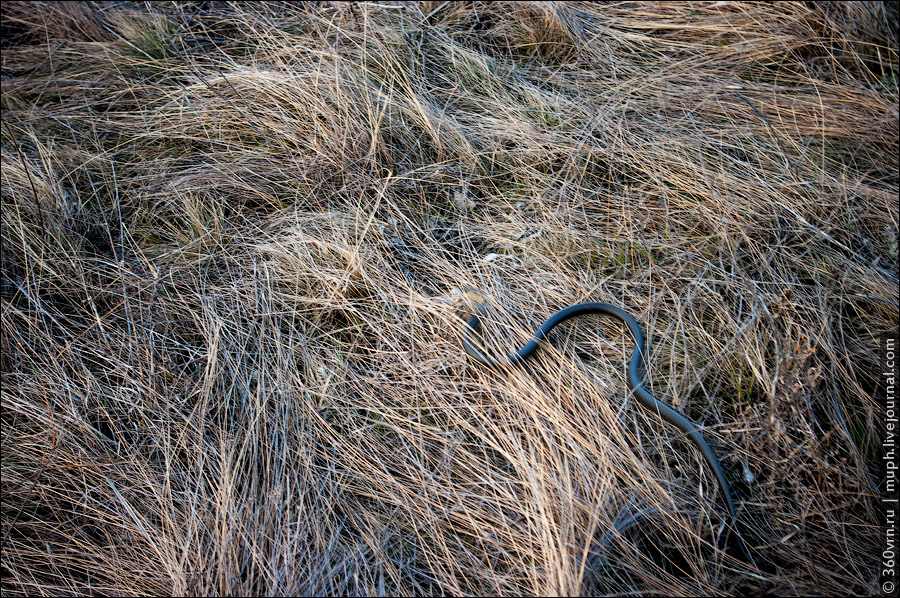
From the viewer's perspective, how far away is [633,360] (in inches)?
85.1

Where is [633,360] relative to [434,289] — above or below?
below

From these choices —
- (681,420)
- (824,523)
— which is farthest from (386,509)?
(824,523)

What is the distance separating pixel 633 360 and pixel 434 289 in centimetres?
87

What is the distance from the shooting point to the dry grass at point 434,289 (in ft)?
5.99

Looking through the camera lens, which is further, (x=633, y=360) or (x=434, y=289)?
(x=434, y=289)

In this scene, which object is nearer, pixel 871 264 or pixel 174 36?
pixel 871 264

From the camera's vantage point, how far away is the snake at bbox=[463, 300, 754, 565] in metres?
1.88

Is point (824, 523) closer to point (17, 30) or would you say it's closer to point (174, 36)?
point (174, 36)

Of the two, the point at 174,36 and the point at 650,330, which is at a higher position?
the point at 174,36

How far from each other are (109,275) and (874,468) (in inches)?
123

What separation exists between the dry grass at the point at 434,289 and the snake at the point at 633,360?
0.06 metres

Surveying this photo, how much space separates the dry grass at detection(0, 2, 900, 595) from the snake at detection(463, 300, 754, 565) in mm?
57

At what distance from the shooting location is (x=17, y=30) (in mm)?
3588

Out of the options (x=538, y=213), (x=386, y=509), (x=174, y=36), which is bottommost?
(x=386, y=509)
